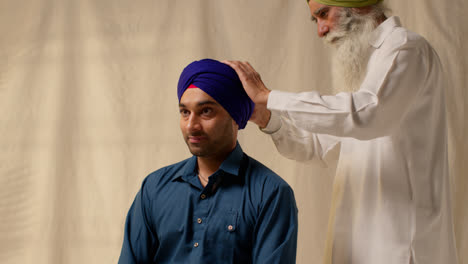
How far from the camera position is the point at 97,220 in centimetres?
356

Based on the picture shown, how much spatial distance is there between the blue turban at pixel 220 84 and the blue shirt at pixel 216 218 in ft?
0.61

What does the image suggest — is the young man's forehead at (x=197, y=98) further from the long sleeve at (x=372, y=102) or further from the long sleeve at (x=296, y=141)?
the long sleeve at (x=296, y=141)

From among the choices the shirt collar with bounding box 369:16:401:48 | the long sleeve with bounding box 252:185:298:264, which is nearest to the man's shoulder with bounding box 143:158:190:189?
the long sleeve with bounding box 252:185:298:264

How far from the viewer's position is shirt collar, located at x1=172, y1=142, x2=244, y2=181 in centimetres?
205

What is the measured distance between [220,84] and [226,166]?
1.05 ft

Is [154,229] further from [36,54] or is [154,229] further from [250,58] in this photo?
[36,54]

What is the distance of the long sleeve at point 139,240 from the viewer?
2061mm

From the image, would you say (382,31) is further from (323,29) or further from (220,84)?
(220,84)

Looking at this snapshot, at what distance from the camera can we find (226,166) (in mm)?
2053

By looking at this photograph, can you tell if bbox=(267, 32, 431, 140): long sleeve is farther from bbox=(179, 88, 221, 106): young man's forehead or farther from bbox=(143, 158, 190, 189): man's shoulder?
bbox=(143, 158, 190, 189): man's shoulder

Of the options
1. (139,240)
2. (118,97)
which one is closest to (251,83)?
(139,240)

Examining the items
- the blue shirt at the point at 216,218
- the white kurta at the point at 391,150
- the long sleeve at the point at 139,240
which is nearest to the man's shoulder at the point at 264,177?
the blue shirt at the point at 216,218

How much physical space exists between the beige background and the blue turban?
1263 mm

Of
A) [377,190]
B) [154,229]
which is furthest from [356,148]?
[154,229]
